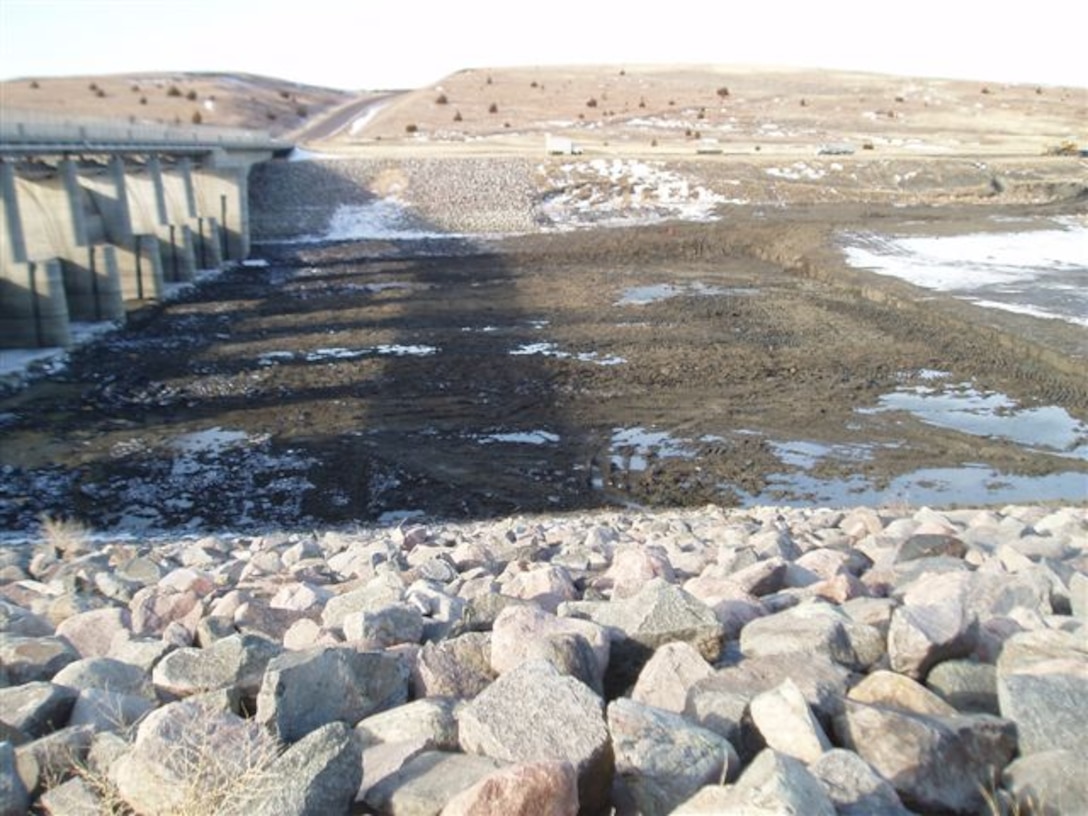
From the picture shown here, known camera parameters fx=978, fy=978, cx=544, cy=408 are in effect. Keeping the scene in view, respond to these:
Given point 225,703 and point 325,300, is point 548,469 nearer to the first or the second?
point 225,703

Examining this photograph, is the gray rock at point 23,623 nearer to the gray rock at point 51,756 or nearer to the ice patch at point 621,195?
the gray rock at point 51,756

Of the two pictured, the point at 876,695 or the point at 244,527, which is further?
the point at 244,527

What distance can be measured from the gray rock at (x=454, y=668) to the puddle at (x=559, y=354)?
16.3m

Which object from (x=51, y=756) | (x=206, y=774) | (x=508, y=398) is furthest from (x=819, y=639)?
(x=508, y=398)

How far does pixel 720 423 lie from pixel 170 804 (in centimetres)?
1391

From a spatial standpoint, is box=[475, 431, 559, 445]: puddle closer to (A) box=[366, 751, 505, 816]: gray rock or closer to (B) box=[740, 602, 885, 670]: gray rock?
(B) box=[740, 602, 885, 670]: gray rock

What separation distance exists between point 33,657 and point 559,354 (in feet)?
56.0

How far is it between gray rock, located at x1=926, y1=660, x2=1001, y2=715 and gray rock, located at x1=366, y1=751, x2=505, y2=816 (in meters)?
1.80

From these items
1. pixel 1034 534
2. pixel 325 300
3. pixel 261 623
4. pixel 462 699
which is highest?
pixel 462 699

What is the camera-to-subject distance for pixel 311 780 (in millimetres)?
2984

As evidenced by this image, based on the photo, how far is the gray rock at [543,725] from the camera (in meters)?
3.14

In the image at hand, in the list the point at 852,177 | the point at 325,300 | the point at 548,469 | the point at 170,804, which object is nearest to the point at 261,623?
the point at 170,804

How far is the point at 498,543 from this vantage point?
28.3 feet

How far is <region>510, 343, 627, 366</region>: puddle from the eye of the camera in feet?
67.6
